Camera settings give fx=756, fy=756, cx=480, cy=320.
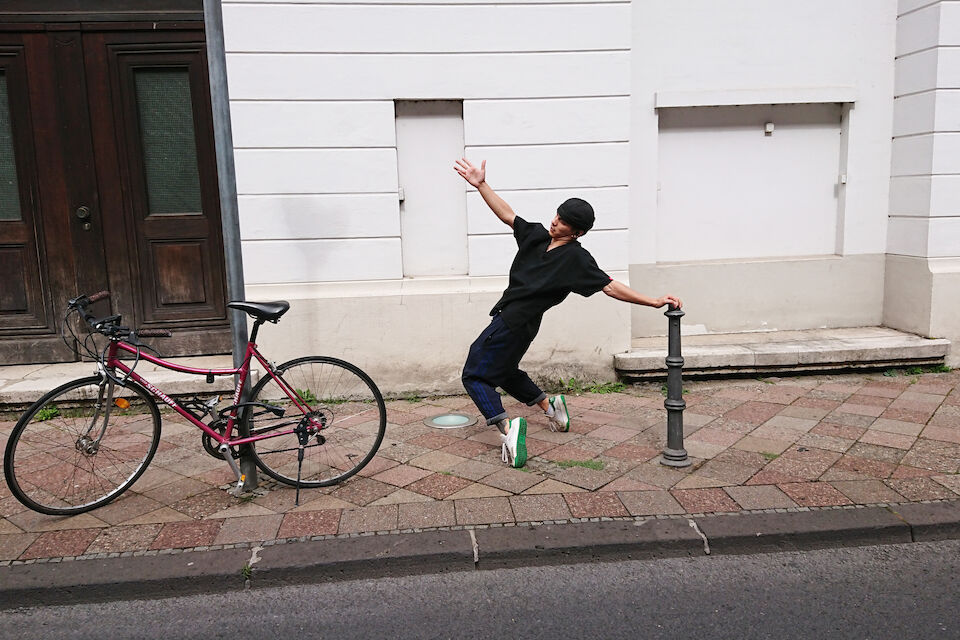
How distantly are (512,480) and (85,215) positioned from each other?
439 centimetres

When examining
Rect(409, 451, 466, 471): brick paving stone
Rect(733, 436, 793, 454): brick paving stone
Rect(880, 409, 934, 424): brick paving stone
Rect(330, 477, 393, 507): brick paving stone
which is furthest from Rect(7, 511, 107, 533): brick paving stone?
Rect(880, 409, 934, 424): brick paving stone

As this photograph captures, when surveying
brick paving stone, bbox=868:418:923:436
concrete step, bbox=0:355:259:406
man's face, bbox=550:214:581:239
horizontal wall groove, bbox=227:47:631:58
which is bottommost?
brick paving stone, bbox=868:418:923:436

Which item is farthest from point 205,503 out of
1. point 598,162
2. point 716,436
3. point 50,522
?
point 598,162

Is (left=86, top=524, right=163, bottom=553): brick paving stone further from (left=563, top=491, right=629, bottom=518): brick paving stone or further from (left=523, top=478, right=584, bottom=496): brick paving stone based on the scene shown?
(left=563, top=491, right=629, bottom=518): brick paving stone

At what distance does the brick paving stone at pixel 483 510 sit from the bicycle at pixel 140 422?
796mm

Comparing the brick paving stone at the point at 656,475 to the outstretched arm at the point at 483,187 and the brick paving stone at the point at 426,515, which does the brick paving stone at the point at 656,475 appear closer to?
the brick paving stone at the point at 426,515

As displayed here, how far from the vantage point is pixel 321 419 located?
4.33 metres

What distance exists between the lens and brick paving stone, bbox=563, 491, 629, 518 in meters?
3.98

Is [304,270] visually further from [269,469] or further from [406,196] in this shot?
[269,469]

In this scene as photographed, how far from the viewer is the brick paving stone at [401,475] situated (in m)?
4.51

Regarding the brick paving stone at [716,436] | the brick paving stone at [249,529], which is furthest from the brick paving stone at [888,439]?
the brick paving stone at [249,529]

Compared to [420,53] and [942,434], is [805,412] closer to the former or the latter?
[942,434]

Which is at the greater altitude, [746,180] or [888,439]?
[746,180]

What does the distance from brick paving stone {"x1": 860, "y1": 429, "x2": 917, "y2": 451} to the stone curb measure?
0.99 metres
